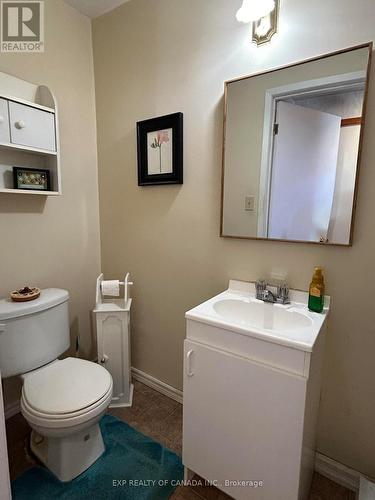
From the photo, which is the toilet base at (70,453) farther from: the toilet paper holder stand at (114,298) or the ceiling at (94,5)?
the ceiling at (94,5)

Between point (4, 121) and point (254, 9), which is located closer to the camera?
point (254, 9)

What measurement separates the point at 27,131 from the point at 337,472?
2.39m

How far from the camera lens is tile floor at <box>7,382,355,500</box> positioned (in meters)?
1.30

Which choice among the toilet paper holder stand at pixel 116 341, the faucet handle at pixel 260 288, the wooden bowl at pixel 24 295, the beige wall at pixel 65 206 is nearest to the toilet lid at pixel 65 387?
the toilet paper holder stand at pixel 116 341

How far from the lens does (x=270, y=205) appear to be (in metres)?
1.41

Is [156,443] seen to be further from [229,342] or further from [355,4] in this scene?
[355,4]


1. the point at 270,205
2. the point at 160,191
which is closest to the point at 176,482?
the point at 270,205

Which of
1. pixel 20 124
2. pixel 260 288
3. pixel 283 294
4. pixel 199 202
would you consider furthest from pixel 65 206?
pixel 283 294

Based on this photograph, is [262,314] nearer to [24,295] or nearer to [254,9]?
[24,295]

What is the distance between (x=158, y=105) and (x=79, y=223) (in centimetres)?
99

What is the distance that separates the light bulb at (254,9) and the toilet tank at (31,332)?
1.72 meters

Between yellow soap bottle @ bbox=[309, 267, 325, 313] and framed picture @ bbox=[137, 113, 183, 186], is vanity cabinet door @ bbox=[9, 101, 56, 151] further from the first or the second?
yellow soap bottle @ bbox=[309, 267, 325, 313]

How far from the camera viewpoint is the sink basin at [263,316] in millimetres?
1021

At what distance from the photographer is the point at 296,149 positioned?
1.34m
